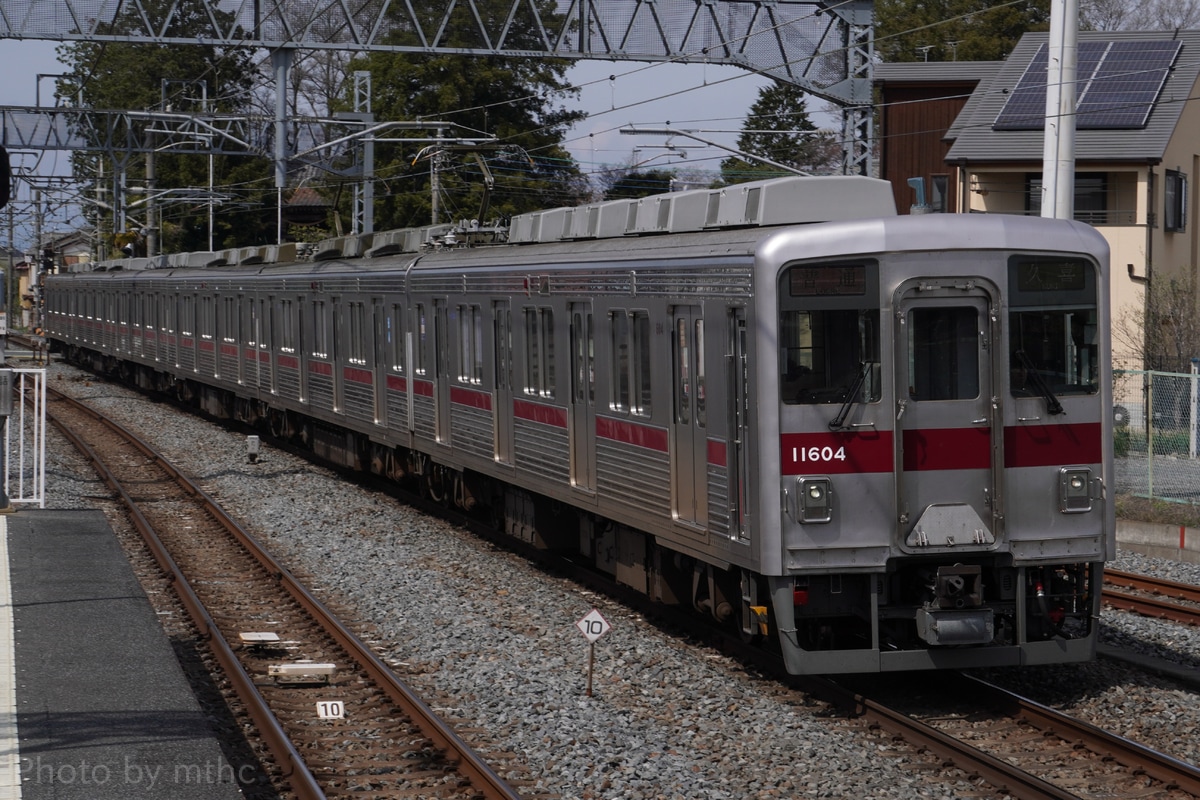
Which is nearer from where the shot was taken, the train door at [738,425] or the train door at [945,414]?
the train door at [945,414]

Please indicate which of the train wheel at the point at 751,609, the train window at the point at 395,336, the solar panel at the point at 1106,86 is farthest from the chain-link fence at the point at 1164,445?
the solar panel at the point at 1106,86

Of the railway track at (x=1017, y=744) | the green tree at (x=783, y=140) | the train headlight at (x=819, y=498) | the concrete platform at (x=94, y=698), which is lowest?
the railway track at (x=1017, y=744)

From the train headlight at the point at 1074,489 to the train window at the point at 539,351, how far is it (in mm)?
4802

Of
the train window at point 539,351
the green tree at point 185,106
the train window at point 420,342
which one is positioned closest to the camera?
the train window at point 539,351

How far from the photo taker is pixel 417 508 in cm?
1758

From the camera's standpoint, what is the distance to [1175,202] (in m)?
27.8

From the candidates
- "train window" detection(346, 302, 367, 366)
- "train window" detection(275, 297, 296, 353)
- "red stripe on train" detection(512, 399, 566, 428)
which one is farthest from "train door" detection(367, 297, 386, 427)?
"red stripe on train" detection(512, 399, 566, 428)

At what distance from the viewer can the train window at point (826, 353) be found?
8.50m

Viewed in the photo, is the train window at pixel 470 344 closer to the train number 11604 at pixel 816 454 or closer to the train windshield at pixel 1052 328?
the train number 11604 at pixel 816 454

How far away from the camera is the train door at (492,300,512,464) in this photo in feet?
44.7

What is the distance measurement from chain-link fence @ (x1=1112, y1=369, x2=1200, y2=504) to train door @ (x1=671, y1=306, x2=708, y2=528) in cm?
763

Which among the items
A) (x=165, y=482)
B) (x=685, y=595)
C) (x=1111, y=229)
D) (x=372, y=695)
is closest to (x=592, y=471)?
(x=685, y=595)

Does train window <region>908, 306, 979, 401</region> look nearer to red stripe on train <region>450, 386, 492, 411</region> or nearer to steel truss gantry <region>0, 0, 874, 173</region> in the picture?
red stripe on train <region>450, 386, 492, 411</region>

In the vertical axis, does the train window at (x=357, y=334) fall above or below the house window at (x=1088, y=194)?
below
